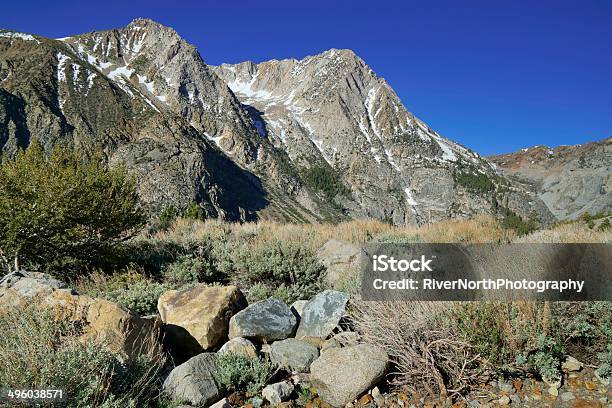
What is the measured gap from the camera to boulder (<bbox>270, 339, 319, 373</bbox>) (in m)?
4.99

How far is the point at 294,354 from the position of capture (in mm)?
5109

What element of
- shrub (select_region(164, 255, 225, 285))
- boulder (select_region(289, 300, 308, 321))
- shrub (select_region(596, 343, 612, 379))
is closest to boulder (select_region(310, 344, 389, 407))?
boulder (select_region(289, 300, 308, 321))

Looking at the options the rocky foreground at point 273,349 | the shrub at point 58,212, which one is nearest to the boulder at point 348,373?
the rocky foreground at point 273,349

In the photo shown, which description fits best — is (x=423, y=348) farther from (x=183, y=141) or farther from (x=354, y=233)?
(x=183, y=141)

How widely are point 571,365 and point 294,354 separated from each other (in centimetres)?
314

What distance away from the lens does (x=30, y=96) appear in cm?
11475

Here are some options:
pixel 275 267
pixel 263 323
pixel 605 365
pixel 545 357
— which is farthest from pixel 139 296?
pixel 605 365

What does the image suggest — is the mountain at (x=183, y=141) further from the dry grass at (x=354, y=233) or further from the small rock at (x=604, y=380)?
the small rock at (x=604, y=380)

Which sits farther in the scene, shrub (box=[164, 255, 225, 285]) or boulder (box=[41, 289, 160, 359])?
shrub (box=[164, 255, 225, 285])

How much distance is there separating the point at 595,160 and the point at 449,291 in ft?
556

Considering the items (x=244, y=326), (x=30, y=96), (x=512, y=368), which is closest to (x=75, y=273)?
(x=244, y=326)

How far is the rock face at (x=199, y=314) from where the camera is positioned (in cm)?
555

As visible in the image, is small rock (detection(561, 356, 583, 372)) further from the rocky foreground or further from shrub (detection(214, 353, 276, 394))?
shrub (detection(214, 353, 276, 394))

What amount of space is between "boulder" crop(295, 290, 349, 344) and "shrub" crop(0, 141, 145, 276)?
18.1 feet
